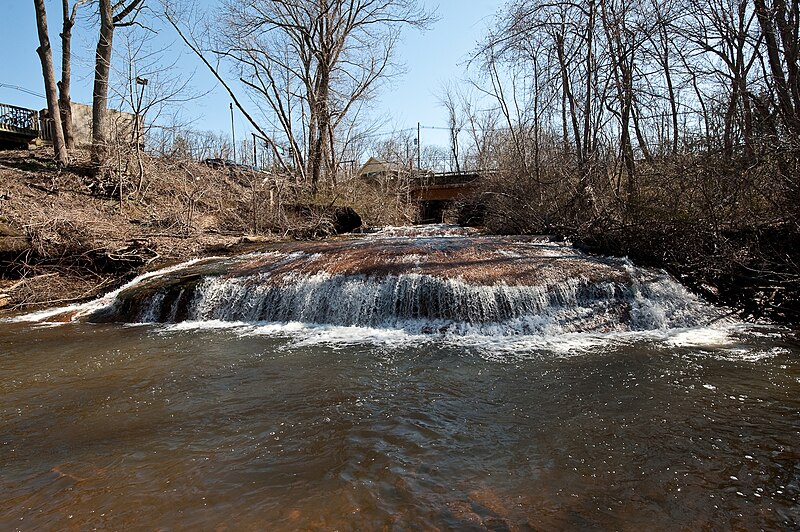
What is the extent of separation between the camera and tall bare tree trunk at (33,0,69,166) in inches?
637

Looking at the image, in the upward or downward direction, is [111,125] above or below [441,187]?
above

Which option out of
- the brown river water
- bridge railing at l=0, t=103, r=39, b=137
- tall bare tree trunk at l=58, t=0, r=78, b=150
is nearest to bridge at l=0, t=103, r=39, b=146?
bridge railing at l=0, t=103, r=39, b=137

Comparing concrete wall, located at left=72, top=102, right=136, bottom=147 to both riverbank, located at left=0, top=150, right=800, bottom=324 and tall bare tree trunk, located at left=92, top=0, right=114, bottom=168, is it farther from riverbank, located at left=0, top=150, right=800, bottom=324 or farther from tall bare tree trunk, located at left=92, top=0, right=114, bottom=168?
riverbank, located at left=0, top=150, right=800, bottom=324

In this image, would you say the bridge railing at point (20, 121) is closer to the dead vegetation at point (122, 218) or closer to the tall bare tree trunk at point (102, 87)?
the dead vegetation at point (122, 218)

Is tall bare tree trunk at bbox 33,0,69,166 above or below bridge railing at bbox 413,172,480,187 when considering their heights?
above

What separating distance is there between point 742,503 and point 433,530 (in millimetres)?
1823

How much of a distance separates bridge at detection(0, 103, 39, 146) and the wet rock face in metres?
15.7

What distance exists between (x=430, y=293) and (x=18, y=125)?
21.6m

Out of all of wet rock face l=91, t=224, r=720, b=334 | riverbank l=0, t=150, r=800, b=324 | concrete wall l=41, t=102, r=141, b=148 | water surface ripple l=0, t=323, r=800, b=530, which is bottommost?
water surface ripple l=0, t=323, r=800, b=530

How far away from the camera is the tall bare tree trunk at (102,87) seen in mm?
15938

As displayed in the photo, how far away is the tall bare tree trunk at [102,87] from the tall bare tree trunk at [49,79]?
1089 mm

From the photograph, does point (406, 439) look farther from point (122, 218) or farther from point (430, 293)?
point (122, 218)

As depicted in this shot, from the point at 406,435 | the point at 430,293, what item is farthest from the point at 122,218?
the point at 406,435

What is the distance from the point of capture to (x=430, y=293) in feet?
25.9
